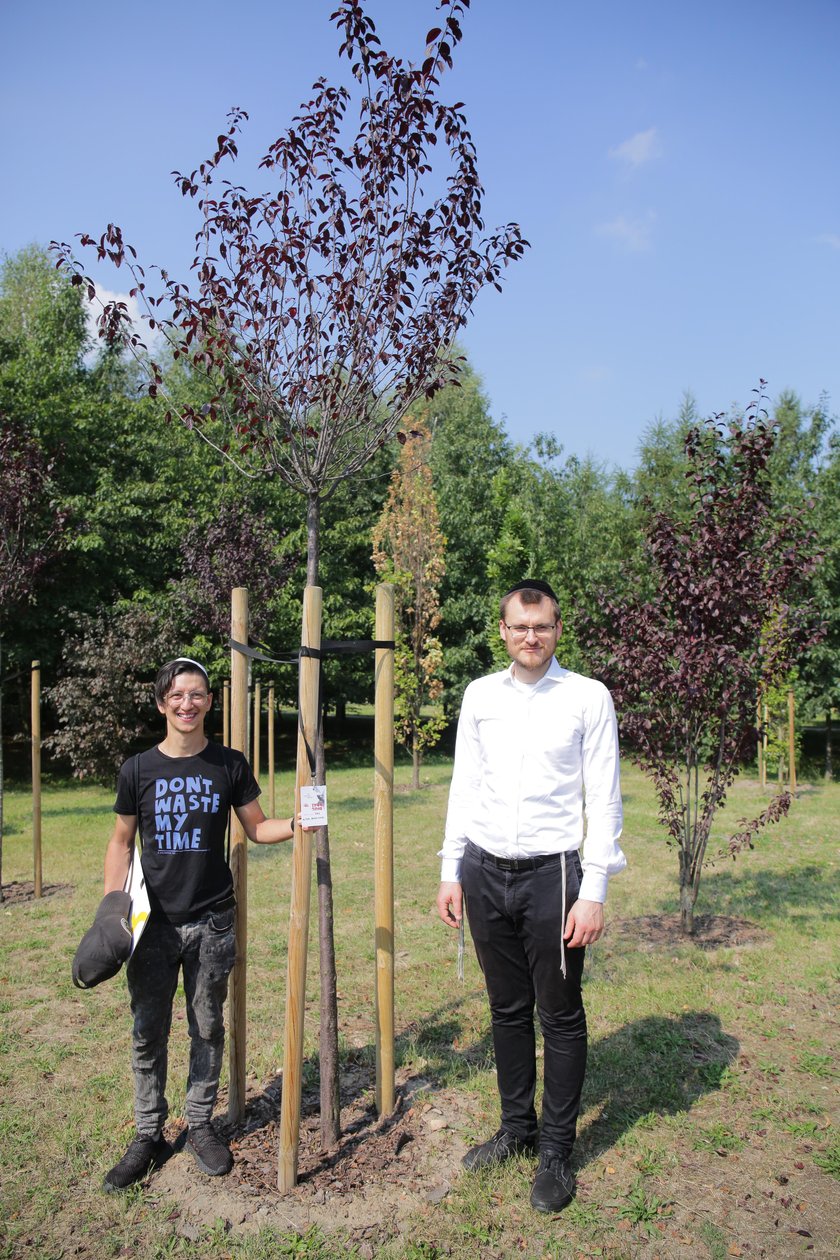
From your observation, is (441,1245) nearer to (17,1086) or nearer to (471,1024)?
(471,1024)

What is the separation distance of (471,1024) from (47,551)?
7.68 metres

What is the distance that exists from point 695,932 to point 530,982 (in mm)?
3631

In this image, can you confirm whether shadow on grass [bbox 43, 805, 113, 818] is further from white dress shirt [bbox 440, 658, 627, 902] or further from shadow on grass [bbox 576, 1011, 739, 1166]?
white dress shirt [bbox 440, 658, 627, 902]

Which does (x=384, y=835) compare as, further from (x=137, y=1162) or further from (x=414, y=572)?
(x=414, y=572)

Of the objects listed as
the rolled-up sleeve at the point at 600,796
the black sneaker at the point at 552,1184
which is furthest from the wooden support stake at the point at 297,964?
the rolled-up sleeve at the point at 600,796

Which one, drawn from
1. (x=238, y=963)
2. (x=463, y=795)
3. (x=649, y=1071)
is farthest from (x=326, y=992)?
(x=649, y=1071)

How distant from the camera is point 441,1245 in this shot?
2928 mm

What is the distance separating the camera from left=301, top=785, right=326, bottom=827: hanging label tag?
3024 millimetres

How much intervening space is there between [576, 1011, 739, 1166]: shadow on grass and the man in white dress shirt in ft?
1.80

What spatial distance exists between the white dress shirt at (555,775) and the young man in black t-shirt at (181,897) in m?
0.83

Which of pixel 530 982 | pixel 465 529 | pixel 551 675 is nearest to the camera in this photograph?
pixel 551 675

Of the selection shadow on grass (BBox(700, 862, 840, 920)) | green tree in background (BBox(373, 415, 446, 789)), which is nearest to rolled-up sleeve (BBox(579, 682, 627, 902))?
shadow on grass (BBox(700, 862, 840, 920))

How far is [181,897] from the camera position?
327 cm

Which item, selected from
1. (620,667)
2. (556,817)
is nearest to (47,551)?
(620,667)
